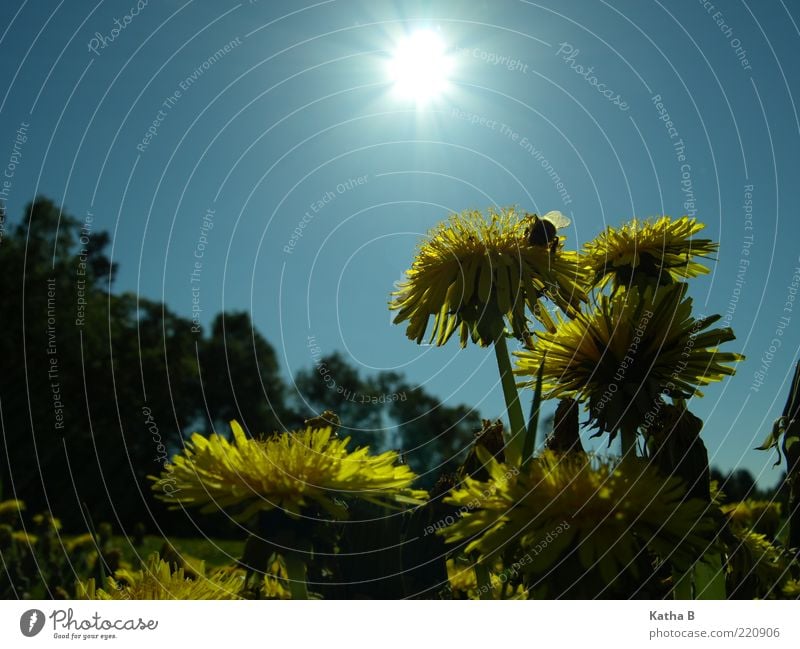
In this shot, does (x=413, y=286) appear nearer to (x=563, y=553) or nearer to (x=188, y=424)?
(x=563, y=553)

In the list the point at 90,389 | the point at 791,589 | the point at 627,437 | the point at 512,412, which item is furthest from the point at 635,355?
the point at 90,389

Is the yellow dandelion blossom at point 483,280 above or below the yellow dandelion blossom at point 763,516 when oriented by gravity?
above

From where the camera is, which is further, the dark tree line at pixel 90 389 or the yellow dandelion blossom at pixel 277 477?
the dark tree line at pixel 90 389

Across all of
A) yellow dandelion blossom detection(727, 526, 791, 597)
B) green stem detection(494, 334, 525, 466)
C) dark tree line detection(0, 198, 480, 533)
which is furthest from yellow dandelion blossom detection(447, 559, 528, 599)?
dark tree line detection(0, 198, 480, 533)

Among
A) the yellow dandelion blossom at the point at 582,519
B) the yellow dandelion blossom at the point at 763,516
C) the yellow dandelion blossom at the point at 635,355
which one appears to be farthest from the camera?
the yellow dandelion blossom at the point at 763,516

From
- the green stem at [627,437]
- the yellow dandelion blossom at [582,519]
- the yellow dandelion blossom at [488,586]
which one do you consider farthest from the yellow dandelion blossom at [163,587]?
the green stem at [627,437]

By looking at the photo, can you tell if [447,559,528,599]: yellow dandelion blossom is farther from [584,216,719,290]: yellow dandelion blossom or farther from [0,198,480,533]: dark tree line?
[0,198,480,533]: dark tree line

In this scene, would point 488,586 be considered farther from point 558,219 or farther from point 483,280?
point 558,219

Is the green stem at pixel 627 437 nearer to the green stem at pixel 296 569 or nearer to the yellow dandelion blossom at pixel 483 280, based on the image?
the yellow dandelion blossom at pixel 483 280
